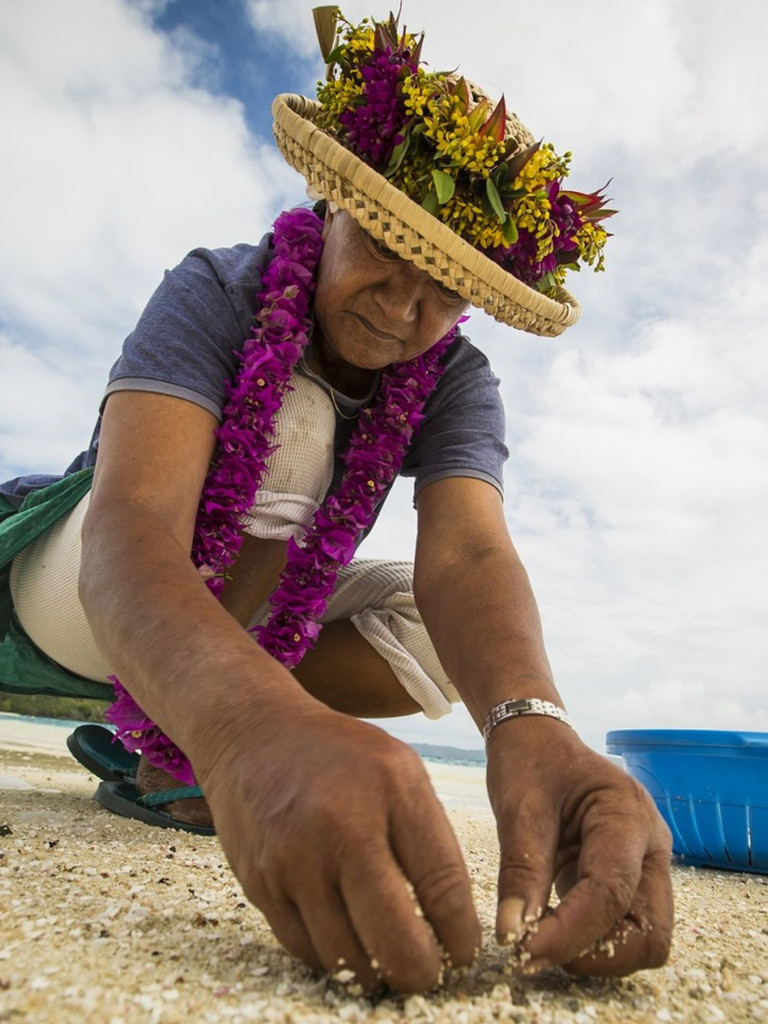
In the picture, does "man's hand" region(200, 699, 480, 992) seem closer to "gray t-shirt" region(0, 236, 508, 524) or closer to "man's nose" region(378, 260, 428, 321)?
"gray t-shirt" region(0, 236, 508, 524)

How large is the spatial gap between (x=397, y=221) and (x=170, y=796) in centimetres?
193

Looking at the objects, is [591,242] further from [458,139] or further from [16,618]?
[16,618]

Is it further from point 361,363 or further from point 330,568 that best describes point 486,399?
point 330,568

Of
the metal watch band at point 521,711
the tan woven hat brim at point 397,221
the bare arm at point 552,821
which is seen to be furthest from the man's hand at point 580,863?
the tan woven hat brim at point 397,221

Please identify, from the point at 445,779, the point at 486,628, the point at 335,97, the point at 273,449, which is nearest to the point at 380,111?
the point at 335,97

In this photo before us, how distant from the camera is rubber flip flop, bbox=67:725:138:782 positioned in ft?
11.3

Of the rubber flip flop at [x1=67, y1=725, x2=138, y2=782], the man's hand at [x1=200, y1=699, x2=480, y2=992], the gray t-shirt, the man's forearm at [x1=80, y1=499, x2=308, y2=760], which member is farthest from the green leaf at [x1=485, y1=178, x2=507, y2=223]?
the rubber flip flop at [x1=67, y1=725, x2=138, y2=782]

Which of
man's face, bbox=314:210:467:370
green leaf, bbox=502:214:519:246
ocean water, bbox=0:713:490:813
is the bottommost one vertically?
ocean water, bbox=0:713:490:813

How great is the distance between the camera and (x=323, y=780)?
118 cm

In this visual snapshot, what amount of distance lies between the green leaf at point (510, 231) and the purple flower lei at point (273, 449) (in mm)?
661

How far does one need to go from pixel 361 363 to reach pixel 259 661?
144cm

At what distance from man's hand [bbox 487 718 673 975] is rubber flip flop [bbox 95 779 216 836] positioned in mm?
1408

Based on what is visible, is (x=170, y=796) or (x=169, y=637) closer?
(x=169, y=637)

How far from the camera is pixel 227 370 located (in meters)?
2.62
